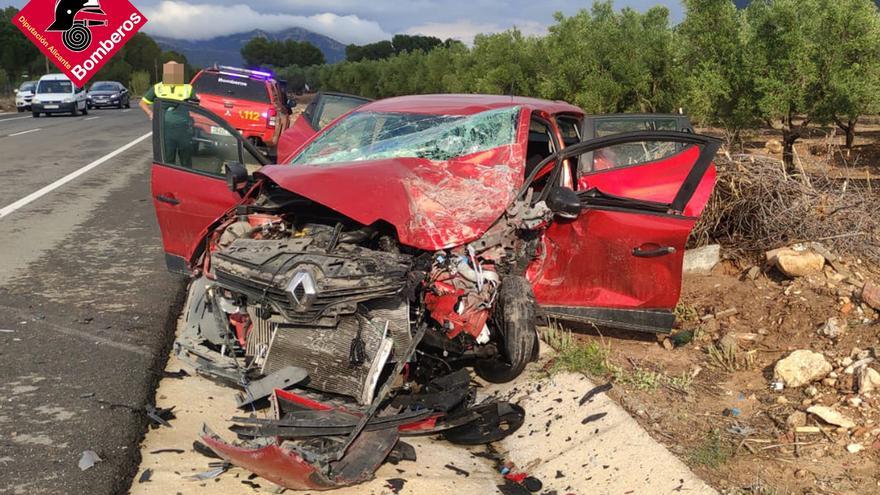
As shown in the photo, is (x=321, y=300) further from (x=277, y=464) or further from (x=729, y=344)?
(x=729, y=344)

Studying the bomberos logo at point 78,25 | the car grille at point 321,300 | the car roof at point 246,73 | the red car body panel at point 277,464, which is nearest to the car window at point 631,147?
the car grille at point 321,300

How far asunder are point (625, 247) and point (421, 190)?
1.33 metres

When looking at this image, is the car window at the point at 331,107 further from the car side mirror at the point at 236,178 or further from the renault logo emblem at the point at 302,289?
the renault logo emblem at the point at 302,289

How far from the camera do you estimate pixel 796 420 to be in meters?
3.96

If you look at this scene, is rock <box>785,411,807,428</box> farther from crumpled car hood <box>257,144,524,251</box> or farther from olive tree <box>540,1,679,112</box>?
olive tree <box>540,1,679,112</box>

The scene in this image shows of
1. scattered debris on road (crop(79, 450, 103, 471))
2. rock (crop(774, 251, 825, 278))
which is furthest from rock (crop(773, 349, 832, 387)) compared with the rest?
scattered debris on road (crop(79, 450, 103, 471))

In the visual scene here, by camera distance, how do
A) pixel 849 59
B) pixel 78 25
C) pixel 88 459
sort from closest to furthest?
pixel 88 459
pixel 849 59
pixel 78 25

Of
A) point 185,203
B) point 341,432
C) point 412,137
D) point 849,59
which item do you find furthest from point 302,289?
point 849,59

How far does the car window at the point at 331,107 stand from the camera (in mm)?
9352

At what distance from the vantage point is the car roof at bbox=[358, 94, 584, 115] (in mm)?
5723

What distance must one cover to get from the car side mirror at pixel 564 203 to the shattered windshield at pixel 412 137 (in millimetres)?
642

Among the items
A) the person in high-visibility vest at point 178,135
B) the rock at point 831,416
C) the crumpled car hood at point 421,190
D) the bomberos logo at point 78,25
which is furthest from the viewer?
the bomberos logo at point 78,25

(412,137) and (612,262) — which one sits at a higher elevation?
(412,137)

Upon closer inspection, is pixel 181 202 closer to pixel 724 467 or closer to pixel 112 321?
pixel 112 321
